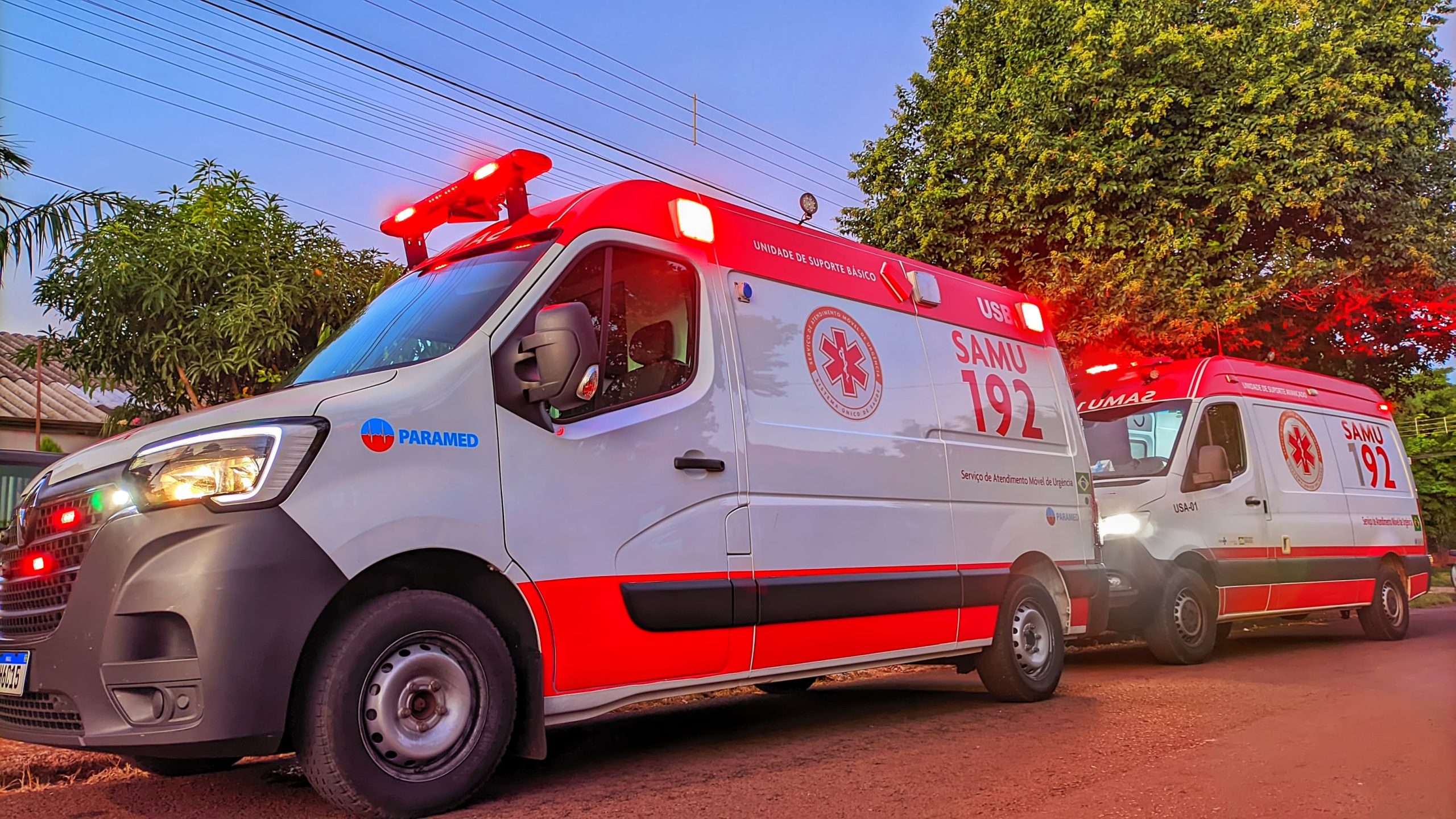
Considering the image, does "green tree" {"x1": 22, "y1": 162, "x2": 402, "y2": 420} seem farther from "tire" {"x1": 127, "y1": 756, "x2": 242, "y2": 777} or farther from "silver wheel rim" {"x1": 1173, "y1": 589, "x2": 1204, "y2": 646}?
"silver wheel rim" {"x1": 1173, "y1": 589, "x2": 1204, "y2": 646}

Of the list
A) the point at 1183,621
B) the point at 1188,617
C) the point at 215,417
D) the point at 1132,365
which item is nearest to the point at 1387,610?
the point at 1188,617

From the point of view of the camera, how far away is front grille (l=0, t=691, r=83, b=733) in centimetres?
359

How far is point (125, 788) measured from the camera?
4.48 m

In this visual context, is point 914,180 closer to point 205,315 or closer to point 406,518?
point 205,315

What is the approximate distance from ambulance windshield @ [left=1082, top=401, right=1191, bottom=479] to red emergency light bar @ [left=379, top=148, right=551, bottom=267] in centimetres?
611

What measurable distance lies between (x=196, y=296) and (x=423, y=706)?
792 centimetres

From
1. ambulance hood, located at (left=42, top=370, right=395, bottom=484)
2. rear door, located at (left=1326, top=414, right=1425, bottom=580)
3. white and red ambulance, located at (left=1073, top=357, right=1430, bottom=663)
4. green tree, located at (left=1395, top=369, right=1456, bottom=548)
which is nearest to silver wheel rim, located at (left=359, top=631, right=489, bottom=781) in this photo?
ambulance hood, located at (left=42, top=370, right=395, bottom=484)

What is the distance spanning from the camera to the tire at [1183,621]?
895cm

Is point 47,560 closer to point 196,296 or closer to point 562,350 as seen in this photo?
point 562,350

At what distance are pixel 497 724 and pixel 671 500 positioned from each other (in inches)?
46.1

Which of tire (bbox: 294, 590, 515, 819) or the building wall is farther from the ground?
the building wall

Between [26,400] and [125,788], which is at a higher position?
[26,400]

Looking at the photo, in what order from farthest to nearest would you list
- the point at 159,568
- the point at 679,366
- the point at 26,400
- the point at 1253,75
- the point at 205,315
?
the point at 26,400 < the point at 1253,75 < the point at 205,315 < the point at 679,366 < the point at 159,568

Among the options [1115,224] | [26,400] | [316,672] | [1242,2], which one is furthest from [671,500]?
[26,400]
